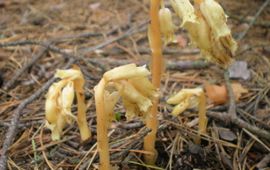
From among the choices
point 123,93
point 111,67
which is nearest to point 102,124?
point 123,93

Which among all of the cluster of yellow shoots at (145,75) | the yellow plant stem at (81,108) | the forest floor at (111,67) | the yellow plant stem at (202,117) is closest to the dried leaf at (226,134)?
the forest floor at (111,67)

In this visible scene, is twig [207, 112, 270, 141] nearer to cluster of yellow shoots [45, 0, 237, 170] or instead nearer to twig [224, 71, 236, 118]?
twig [224, 71, 236, 118]

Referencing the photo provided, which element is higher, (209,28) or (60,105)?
(209,28)

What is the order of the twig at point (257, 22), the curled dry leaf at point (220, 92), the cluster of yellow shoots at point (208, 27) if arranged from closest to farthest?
the cluster of yellow shoots at point (208, 27)
the curled dry leaf at point (220, 92)
the twig at point (257, 22)

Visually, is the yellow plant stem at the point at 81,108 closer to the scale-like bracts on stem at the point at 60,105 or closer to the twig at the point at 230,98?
the scale-like bracts on stem at the point at 60,105

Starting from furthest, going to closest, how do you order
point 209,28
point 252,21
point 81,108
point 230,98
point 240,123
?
point 252,21 → point 230,98 → point 240,123 → point 81,108 → point 209,28

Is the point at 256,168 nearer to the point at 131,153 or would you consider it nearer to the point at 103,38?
the point at 131,153

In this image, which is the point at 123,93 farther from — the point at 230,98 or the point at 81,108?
the point at 230,98
